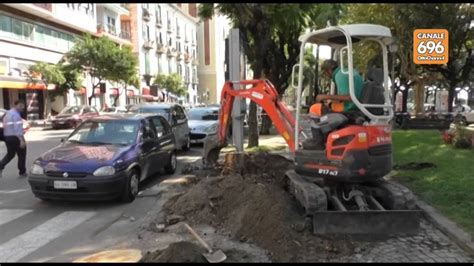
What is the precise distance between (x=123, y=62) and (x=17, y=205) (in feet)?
99.3

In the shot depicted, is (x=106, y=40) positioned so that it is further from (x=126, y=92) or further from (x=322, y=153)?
(x=322, y=153)

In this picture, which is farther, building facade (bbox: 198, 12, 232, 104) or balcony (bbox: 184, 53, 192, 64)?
building facade (bbox: 198, 12, 232, 104)

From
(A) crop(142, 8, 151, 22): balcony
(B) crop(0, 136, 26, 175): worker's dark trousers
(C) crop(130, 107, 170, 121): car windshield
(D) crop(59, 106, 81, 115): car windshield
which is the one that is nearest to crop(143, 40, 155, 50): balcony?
(A) crop(142, 8, 151, 22): balcony

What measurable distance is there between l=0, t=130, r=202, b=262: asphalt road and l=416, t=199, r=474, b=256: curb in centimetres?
425

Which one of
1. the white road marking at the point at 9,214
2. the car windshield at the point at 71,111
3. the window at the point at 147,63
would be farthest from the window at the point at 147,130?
the window at the point at 147,63

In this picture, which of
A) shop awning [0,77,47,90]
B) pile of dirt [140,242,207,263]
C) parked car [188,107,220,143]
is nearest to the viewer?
pile of dirt [140,242,207,263]

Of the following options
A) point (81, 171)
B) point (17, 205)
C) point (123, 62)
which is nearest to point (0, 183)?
point (17, 205)

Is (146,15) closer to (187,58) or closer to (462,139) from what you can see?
(187,58)

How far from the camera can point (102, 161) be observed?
7914 millimetres

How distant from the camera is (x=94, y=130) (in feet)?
30.9

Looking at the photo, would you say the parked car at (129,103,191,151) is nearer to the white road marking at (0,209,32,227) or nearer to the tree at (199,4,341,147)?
the tree at (199,4,341,147)

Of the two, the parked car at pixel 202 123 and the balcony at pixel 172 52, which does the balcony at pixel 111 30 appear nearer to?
the balcony at pixel 172 52

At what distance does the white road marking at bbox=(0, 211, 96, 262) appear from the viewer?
5.71 meters

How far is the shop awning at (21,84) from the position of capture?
30.1m
